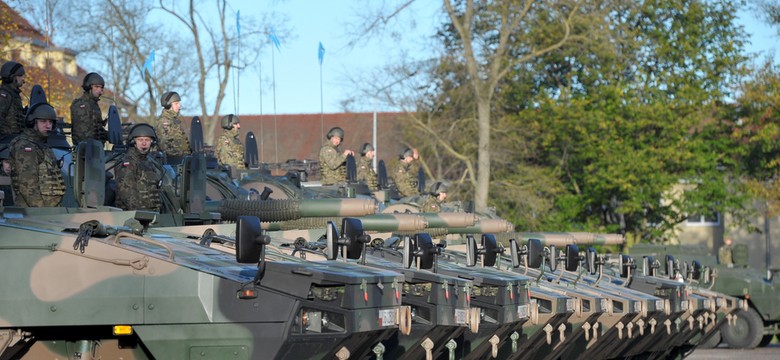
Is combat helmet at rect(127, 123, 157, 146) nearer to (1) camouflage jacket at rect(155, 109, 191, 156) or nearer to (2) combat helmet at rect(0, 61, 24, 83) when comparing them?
(2) combat helmet at rect(0, 61, 24, 83)

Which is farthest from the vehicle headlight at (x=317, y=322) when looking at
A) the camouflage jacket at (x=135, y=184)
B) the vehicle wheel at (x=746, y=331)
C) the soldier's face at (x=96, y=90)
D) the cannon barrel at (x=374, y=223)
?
the vehicle wheel at (x=746, y=331)

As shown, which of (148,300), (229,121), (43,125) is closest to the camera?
(148,300)

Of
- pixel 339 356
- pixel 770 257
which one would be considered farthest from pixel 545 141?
pixel 339 356

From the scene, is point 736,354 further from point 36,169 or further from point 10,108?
point 36,169

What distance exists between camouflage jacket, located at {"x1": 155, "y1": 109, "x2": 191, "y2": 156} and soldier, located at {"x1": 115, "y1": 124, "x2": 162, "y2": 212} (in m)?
4.17

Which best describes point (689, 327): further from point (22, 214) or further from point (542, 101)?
point (542, 101)

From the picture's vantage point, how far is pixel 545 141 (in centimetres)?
4566

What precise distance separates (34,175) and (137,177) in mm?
1537

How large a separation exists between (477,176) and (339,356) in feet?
104

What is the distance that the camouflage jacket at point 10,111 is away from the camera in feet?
53.9

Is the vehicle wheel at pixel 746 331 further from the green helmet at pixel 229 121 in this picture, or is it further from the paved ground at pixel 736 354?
the green helmet at pixel 229 121

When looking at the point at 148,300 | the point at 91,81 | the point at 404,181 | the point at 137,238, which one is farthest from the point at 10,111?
the point at 404,181

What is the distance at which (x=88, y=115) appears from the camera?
1672cm

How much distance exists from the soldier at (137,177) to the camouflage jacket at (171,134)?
4172 mm
